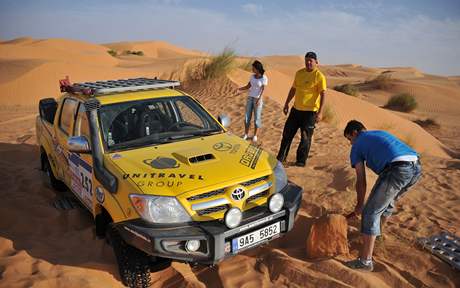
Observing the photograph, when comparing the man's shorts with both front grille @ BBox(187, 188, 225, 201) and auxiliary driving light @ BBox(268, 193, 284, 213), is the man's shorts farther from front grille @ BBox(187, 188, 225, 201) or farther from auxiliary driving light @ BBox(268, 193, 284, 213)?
front grille @ BBox(187, 188, 225, 201)

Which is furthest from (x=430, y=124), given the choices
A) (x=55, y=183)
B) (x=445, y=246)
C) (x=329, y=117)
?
(x=55, y=183)

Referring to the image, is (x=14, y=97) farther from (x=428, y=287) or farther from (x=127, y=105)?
(x=428, y=287)

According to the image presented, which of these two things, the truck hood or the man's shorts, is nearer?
the truck hood

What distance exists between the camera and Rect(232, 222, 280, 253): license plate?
3.29m

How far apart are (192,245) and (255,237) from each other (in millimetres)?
609

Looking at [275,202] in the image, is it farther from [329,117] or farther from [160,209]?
[329,117]

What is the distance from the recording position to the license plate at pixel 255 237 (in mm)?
3295

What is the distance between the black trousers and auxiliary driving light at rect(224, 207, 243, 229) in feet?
12.1

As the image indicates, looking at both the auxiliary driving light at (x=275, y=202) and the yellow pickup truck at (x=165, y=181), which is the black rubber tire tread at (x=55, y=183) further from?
the auxiliary driving light at (x=275, y=202)

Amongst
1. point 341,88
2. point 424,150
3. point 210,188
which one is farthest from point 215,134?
point 341,88

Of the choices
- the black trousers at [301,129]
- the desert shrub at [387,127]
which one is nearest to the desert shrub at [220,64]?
the desert shrub at [387,127]

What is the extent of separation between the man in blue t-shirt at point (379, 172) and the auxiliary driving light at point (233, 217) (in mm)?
1285

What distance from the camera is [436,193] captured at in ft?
18.7

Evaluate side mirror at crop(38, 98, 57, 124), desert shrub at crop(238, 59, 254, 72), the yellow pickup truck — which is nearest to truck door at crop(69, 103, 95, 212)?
A: the yellow pickup truck
